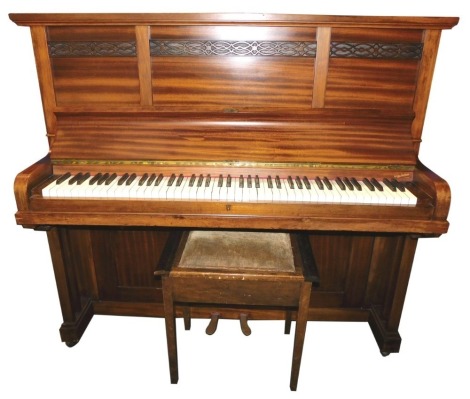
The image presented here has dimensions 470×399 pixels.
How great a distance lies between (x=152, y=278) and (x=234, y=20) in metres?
1.97

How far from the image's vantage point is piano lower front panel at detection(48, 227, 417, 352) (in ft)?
8.70

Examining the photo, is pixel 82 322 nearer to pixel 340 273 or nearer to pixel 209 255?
pixel 209 255

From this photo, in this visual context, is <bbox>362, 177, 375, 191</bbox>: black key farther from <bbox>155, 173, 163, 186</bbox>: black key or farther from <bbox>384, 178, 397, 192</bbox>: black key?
<bbox>155, 173, 163, 186</bbox>: black key

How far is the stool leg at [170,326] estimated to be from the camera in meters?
2.07

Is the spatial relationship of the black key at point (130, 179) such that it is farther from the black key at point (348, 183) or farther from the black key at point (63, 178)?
the black key at point (348, 183)

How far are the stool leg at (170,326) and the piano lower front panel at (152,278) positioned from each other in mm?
678

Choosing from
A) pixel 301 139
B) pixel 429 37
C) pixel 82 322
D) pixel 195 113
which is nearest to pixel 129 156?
pixel 195 113

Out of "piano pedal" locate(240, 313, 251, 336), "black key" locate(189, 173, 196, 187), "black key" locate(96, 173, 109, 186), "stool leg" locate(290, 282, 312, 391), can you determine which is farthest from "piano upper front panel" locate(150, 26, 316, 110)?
"piano pedal" locate(240, 313, 251, 336)

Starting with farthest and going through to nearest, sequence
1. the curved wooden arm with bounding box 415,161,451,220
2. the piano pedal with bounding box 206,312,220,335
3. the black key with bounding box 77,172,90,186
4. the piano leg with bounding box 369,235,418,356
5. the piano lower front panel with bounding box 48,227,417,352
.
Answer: the piano pedal with bounding box 206,312,220,335
the piano lower front panel with bounding box 48,227,417,352
the piano leg with bounding box 369,235,418,356
the black key with bounding box 77,172,90,186
the curved wooden arm with bounding box 415,161,451,220

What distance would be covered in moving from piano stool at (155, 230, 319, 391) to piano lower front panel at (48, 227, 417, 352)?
599 mm

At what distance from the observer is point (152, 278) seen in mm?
2920

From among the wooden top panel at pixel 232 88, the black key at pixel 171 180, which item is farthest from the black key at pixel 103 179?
the black key at pixel 171 180

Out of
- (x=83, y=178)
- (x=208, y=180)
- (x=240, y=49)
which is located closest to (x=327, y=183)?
(x=208, y=180)

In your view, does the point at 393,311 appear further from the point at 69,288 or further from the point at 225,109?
the point at 69,288
